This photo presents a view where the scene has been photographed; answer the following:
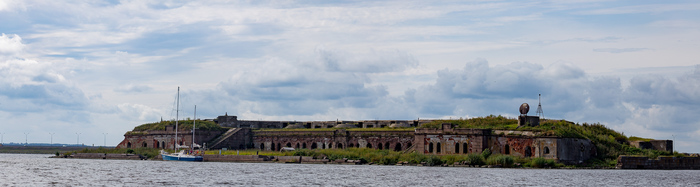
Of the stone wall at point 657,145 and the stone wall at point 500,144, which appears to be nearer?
the stone wall at point 500,144

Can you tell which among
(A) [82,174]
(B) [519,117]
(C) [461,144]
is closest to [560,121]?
(B) [519,117]

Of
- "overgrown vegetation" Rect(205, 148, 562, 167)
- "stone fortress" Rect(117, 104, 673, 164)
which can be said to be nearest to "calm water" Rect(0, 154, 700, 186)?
"overgrown vegetation" Rect(205, 148, 562, 167)

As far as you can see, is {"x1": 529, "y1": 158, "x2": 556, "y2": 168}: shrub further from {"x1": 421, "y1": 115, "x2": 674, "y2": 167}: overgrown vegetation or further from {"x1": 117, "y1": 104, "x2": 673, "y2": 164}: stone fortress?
{"x1": 117, "y1": 104, "x2": 673, "y2": 164}: stone fortress

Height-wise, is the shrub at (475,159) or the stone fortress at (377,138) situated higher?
the stone fortress at (377,138)

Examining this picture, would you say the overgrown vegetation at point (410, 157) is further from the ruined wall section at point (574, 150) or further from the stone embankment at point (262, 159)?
the ruined wall section at point (574, 150)

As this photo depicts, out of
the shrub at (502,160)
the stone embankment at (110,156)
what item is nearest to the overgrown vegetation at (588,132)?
the shrub at (502,160)

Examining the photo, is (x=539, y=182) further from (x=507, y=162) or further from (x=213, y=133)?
(x=213, y=133)

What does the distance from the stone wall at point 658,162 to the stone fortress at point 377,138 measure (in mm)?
3157

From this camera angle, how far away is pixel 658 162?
74125 millimetres

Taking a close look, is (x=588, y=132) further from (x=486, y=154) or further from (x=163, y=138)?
(x=163, y=138)

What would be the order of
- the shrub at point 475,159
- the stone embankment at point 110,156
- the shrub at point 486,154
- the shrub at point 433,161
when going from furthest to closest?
1. the stone embankment at point 110,156
2. the shrub at point 433,161
3. the shrub at point 486,154
4. the shrub at point 475,159

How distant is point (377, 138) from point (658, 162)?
30.4m

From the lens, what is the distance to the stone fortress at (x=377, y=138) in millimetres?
74812

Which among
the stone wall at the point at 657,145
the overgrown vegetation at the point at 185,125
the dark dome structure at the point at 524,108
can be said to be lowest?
the stone wall at the point at 657,145
